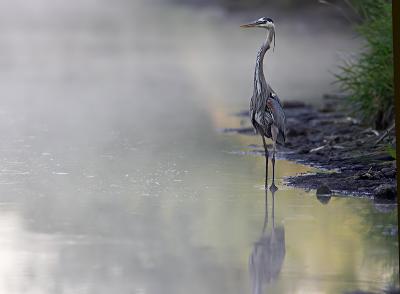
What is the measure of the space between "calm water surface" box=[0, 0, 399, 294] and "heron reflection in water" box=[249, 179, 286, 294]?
0.04 feet

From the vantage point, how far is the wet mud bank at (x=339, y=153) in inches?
390

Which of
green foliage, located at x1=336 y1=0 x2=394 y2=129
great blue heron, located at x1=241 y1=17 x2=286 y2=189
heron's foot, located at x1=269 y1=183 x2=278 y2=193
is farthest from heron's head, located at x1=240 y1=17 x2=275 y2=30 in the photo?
green foliage, located at x1=336 y1=0 x2=394 y2=129

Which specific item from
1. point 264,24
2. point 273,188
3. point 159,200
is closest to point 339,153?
point 264,24

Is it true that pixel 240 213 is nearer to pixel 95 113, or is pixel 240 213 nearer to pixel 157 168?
pixel 157 168

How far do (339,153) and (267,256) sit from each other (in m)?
3.89

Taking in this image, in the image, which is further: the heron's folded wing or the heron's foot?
the heron's folded wing

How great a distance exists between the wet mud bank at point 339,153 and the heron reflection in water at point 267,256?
1.15m

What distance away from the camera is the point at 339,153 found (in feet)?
37.8

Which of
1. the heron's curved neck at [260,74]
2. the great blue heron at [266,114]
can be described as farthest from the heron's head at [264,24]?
the great blue heron at [266,114]

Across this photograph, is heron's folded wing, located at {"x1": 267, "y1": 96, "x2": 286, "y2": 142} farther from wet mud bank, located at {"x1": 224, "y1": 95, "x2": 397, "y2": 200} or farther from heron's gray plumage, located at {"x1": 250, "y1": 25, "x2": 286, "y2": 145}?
wet mud bank, located at {"x1": 224, "y1": 95, "x2": 397, "y2": 200}

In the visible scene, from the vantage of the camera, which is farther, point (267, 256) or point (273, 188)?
point (273, 188)

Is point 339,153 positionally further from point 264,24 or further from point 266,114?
point 264,24

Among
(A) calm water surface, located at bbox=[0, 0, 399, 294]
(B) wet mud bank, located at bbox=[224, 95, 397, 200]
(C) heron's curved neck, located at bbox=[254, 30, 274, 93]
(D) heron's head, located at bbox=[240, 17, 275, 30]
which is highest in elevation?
(D) heron's head, located at bbox=[240, 17, 275, 30]

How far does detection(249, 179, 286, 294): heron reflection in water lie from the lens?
7129 mm
